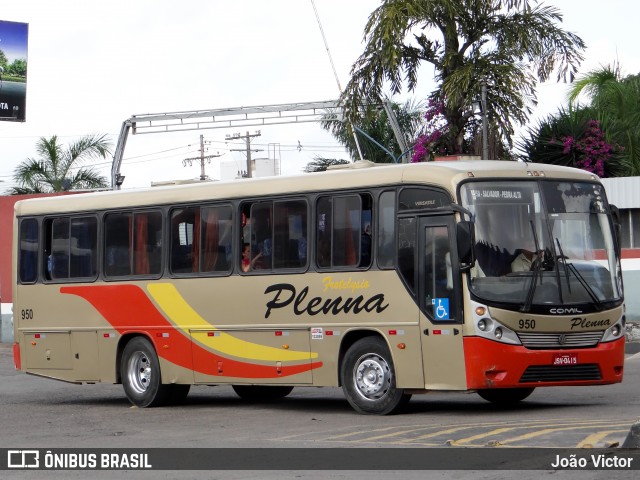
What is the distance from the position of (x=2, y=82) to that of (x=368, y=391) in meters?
35.1

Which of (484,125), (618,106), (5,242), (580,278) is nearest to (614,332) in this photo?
(580,278)

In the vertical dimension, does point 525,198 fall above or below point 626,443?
above

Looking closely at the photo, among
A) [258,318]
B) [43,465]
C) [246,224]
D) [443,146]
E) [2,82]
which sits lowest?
[43,465]

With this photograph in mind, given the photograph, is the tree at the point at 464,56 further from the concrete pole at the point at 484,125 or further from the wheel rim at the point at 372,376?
the wheel rim at the point at 372,376

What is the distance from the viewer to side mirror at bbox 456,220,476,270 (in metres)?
15.4

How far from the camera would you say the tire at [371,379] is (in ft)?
53.9

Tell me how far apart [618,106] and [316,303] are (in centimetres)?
3146

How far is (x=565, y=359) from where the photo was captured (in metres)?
15.8

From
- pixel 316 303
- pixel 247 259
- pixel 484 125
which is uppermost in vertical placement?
pixel 484 125

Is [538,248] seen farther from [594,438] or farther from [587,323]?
[594,438]

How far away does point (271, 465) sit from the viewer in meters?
11.7

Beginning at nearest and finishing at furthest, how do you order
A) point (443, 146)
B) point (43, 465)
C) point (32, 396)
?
point (43, 465) < point (32, 396) < point (443, 146)

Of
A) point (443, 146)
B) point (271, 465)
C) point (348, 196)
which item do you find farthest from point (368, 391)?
point (443, 146)

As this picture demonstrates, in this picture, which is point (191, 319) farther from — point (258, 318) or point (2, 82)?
point (2, 82)
